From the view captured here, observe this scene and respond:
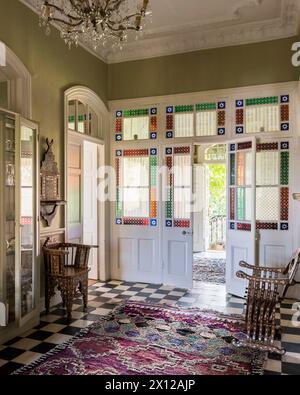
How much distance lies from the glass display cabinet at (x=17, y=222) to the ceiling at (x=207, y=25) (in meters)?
1.66

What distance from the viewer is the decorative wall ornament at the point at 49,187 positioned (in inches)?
177

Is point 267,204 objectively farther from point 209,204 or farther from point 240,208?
point 209,204

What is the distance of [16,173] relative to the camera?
362cm

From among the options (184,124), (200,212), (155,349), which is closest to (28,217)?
(155,349)

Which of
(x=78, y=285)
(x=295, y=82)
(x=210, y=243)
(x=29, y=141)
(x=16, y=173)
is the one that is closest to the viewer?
(x=16, y=173)

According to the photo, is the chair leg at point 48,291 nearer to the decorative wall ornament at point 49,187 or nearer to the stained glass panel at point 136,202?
the decorative wall ornament at point 49,187

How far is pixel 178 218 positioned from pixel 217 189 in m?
4.42

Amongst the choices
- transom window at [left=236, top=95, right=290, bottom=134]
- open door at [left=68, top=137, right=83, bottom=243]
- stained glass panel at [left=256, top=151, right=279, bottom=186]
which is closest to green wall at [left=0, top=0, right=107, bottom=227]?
open door at [left=68, top=137, right=83, bottom=243]

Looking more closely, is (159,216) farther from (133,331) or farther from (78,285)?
(133,331)

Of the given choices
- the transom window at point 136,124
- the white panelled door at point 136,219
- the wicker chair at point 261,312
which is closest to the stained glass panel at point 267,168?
the white panelled door at point 136,219

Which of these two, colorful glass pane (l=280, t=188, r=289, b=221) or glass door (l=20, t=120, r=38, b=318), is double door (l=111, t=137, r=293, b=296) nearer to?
colorful glass pane (l=280, t=188, r=289, b=221)

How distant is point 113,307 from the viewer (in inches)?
183

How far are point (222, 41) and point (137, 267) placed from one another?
386 centimetres
